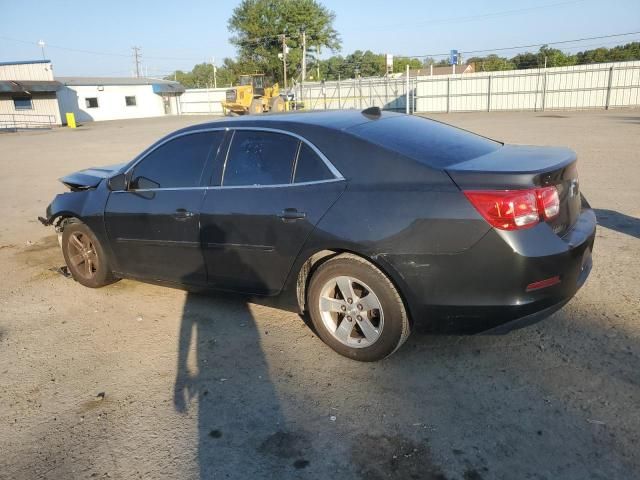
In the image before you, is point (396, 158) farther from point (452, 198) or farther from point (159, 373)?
point (159, 373)

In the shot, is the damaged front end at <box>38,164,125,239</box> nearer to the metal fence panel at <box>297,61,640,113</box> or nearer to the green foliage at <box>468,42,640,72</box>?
the metal fence panel at <box>297,61,640,113</box>

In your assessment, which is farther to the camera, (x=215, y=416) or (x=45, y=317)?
(x=45, y=317)

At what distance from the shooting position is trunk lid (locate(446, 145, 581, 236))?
2.92 meters

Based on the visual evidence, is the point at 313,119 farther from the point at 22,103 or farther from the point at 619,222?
the point at 22,103

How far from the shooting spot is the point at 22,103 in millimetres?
42719

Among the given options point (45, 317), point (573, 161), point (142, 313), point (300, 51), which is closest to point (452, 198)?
point (573, 161)

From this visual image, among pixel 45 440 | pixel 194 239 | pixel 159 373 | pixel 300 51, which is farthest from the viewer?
pixel 300 51

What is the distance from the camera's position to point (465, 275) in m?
2.96

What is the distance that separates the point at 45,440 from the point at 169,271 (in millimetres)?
1724

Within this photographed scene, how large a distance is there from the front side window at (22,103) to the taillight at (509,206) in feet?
159

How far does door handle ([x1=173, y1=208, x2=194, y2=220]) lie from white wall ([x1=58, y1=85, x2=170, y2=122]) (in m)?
48.7

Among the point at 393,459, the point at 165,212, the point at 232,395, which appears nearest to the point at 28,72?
the point at 165,212

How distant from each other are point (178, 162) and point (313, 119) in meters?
1.24

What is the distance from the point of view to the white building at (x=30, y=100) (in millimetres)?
42094
